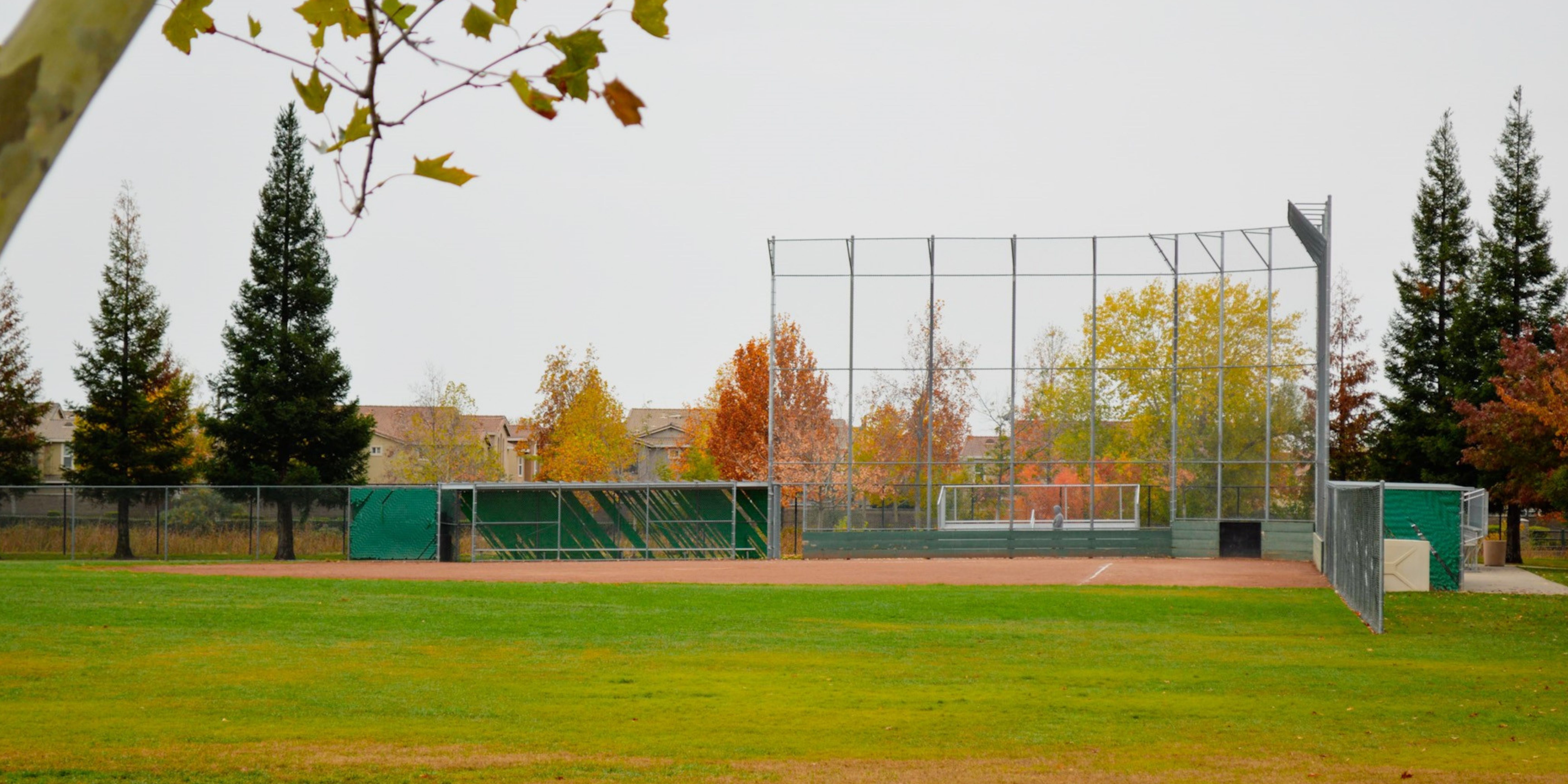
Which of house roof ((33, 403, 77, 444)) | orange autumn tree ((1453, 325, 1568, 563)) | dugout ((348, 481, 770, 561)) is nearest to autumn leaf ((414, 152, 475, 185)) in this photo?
dugout ((348, 481, 770, 561))

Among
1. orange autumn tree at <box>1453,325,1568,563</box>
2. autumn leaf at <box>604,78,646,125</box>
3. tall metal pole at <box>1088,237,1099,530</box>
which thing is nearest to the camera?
autumn leaf at <box>604,78,646,125</box>

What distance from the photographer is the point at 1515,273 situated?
48.3 metres

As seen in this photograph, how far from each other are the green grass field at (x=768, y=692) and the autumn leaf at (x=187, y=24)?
512 cm

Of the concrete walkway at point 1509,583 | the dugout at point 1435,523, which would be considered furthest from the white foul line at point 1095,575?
the concrete walkway at point 1509,583

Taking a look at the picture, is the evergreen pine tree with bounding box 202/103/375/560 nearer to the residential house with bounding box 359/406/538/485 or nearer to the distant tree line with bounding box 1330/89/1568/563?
the residential house with bounding box 359/406/538/485

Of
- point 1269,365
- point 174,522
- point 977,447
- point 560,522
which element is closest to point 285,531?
point 174,522

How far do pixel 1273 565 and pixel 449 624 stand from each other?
912 inches

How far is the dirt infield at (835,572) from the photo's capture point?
27531mm

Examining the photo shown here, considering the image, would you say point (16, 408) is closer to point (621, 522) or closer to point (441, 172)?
point (621, 522)

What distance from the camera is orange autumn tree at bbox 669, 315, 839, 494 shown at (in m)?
49.2

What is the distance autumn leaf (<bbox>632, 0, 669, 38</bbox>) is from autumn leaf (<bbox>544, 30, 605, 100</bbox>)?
0.34ft

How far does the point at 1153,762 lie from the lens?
8.40m

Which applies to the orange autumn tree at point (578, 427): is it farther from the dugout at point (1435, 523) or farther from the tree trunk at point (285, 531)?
the dugout at point (1435, 523)

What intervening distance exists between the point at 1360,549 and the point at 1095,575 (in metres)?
10.7
